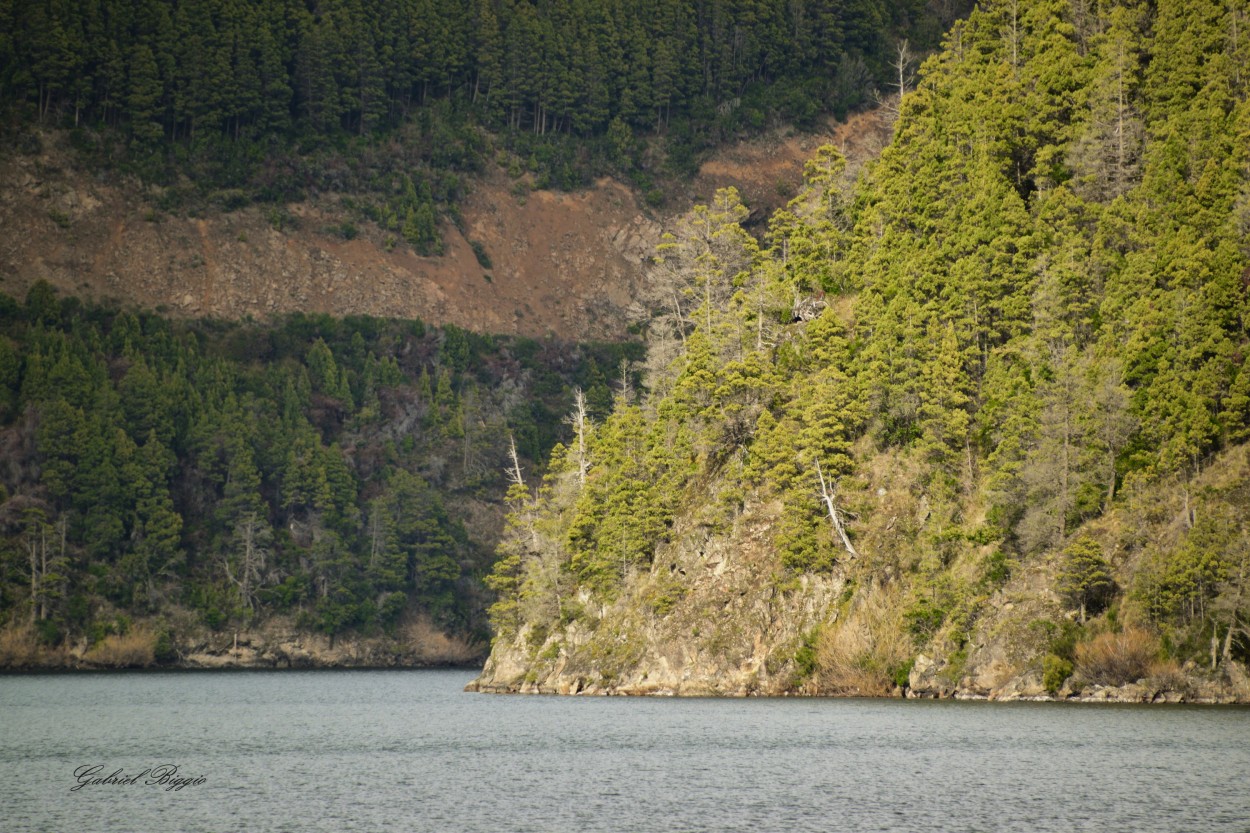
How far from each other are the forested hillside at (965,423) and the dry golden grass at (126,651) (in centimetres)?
5085

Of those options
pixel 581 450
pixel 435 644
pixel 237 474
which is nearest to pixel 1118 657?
pixel 581 450

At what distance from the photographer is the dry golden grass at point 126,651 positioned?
150625mm

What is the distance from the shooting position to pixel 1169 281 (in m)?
87.2

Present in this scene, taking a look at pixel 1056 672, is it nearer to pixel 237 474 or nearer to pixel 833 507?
pixel 833 507

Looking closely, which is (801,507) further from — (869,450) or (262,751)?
(262,751)

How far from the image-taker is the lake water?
154ft

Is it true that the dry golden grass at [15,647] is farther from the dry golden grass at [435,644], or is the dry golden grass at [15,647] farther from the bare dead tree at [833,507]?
the bare dead tree at [833,507]

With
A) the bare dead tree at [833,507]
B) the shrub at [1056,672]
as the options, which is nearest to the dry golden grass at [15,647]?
the bare dead tree at [833,507]

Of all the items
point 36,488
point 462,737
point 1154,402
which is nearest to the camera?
point 462,737

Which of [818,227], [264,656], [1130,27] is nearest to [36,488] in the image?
[264,656]

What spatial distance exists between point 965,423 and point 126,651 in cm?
9496

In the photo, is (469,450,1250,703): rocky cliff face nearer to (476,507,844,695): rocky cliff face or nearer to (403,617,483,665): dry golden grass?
(476,507,844,695): rocky cliff face

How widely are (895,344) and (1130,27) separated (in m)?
29.9
